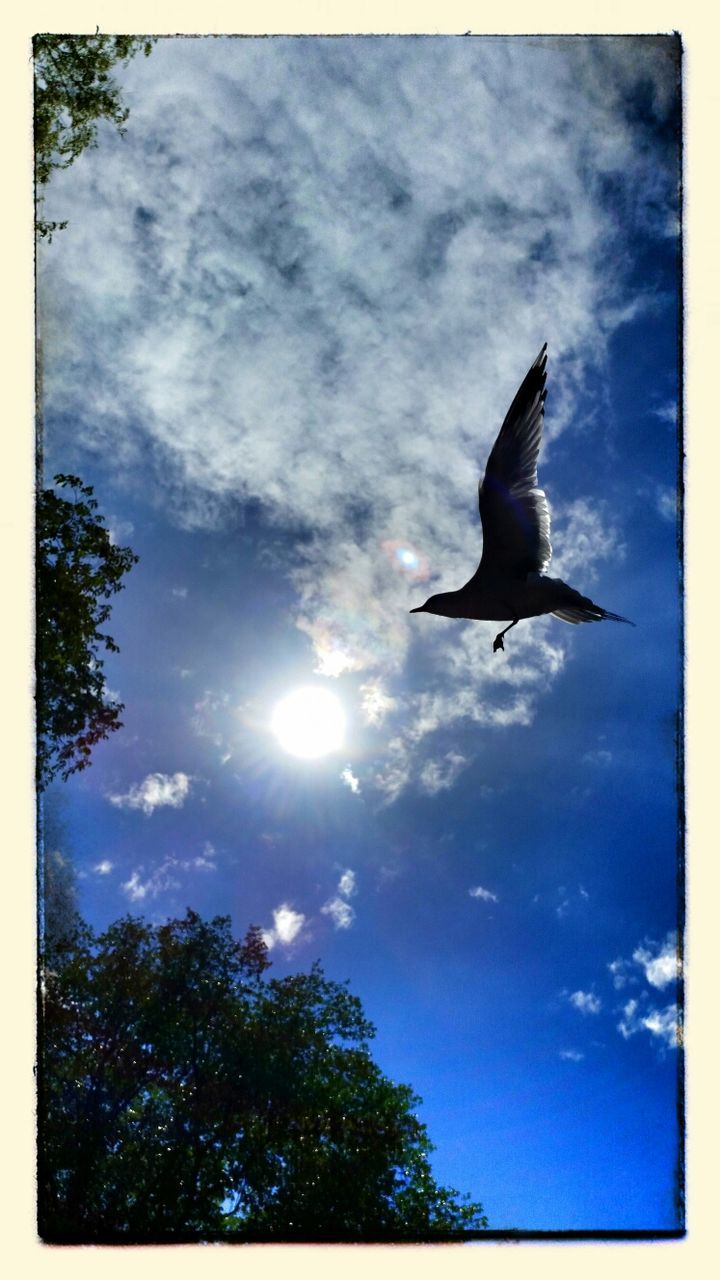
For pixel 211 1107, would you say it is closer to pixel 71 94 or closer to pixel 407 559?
pixel 407 559

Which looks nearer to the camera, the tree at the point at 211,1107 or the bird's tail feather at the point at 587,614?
the tree at the point at 211,1107

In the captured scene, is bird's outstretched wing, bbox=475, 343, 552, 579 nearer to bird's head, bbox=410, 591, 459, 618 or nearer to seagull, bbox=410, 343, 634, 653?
seagull, bbox=410, 343, 634, 653

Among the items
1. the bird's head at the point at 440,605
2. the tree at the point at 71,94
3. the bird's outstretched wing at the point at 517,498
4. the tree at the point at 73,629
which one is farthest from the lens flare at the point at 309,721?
the tree at the point at 71,94

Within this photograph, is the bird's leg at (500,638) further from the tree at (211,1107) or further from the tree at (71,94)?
the tree at (71,94)

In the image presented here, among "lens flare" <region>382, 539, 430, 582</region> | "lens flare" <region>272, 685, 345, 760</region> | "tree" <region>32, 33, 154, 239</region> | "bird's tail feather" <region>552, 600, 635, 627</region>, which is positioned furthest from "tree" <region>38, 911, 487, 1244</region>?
"tree" <region>32, 33, 154, 239</region>

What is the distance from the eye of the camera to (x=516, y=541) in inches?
117

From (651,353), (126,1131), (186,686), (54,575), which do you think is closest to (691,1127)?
(126,1131)

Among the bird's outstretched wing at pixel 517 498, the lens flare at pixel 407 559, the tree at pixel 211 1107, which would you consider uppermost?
the bird's outstretched wing at pixel 517 498

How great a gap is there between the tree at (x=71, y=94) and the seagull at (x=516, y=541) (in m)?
1.90

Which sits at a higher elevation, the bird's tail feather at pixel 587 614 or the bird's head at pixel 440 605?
the bird's head at pixel 440 605

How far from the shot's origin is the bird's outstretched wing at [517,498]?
9.74 ft

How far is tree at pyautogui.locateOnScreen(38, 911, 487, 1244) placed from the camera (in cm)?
279

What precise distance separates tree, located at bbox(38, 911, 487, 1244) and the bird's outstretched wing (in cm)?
170

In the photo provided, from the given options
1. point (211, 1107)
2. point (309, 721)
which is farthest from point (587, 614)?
point (211, 1107)
